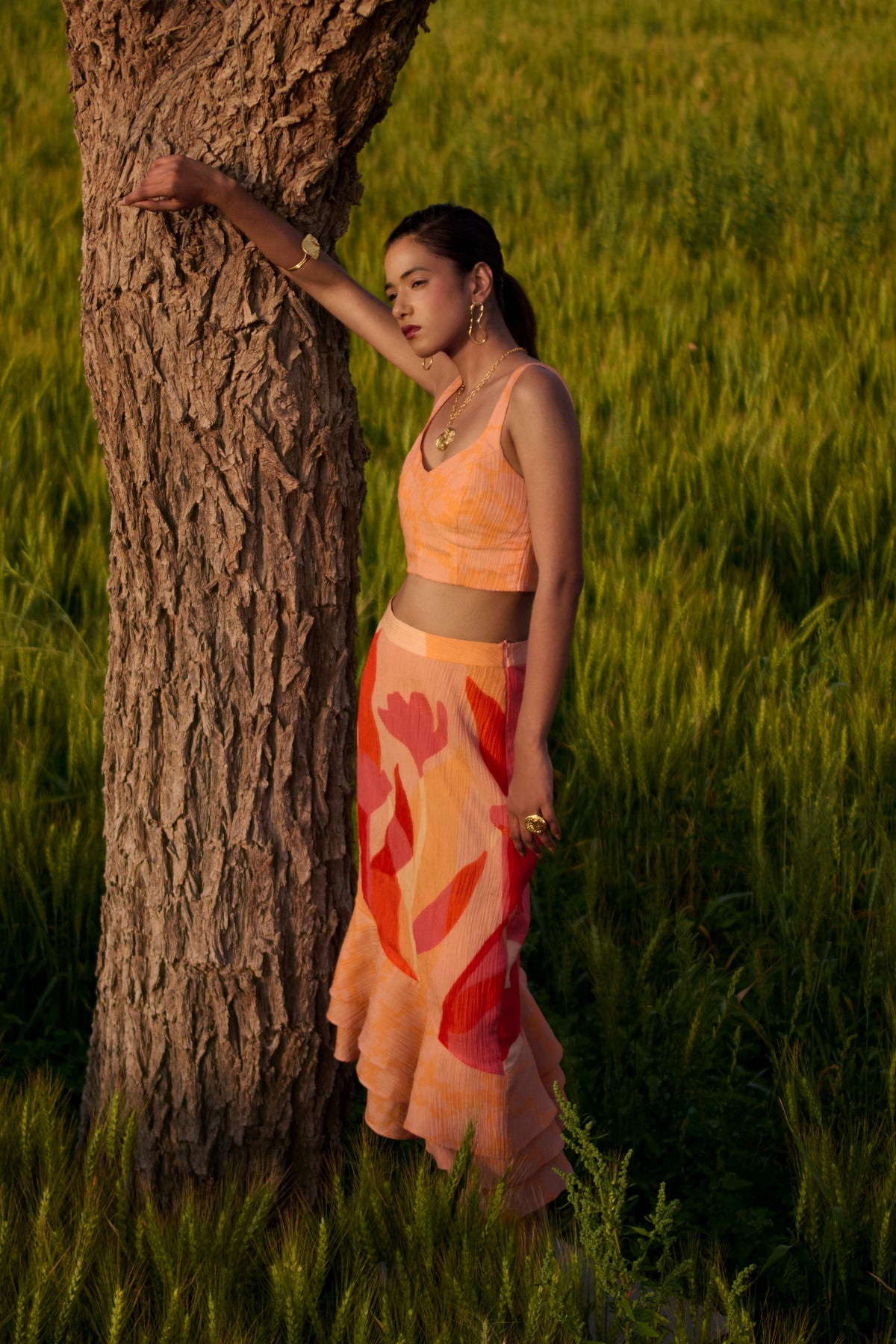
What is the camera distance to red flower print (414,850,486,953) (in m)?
1.55

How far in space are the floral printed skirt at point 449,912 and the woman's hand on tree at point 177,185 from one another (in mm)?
545

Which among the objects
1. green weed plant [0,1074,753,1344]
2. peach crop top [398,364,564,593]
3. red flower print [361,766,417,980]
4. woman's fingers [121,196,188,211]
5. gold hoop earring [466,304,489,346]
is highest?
woman's fingers [121,196,188,211]

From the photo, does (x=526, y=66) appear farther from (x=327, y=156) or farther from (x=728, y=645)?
(x=327, y=156)

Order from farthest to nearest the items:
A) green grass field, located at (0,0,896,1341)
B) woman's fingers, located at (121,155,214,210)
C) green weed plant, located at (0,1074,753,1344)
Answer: green grass field, located at (0,0,896,1341), woman's fingers, located at (121,155,214,210), green weed plant, located at (0,1074,753,1344)

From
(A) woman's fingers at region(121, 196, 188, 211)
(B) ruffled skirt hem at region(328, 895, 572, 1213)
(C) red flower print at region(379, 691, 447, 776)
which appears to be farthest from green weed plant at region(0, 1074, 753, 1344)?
(A) woman's fingers at region(121, 196, 188, 211)

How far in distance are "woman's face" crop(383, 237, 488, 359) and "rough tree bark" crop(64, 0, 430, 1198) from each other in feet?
0.41

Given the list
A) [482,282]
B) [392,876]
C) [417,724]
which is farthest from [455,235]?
[392,876]

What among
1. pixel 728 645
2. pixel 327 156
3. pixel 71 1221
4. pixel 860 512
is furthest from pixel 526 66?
pixel 71 1221

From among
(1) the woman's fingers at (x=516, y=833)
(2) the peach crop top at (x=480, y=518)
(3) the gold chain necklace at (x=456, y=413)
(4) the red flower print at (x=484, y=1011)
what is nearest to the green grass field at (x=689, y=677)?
(4) the red flower print at (x=484, y=1011)

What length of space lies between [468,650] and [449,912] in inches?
12.7

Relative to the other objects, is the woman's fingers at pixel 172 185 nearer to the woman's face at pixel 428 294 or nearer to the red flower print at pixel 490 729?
the woman's face at pixel 428 294

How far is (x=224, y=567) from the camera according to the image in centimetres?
161

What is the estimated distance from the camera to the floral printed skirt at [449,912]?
1.54m

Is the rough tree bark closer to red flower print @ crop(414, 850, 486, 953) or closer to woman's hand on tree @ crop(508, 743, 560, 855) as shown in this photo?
red flower print @ crop(414, 850, 486, 953)
